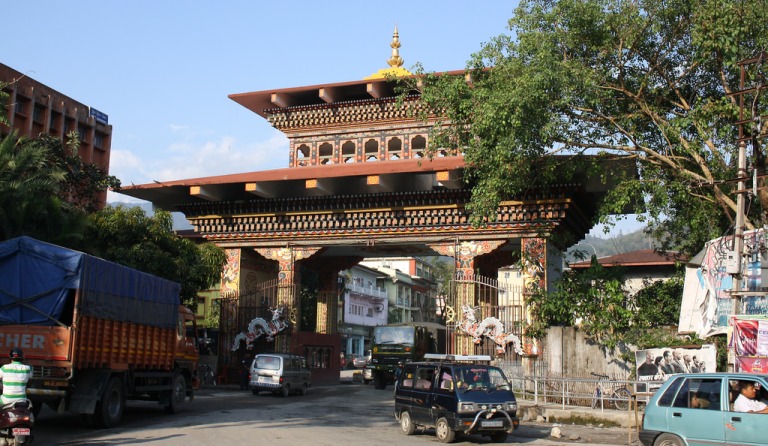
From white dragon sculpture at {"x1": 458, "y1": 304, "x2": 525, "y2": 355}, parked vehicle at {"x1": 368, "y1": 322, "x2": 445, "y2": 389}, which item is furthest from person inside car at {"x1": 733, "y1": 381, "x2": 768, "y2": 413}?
parked vehicle at {"x1": 368, "y1": 322, "x2": 445, "y2": 389}

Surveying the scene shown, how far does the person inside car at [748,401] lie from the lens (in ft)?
34.7

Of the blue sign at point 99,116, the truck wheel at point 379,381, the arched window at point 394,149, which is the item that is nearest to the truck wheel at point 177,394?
the arched window at point 394,149

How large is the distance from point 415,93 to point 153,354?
50.6 feet

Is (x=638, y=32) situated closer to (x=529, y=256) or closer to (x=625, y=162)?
(x=625, y=162)

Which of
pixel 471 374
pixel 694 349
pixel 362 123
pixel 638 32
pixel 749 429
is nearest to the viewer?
pixel 749 429

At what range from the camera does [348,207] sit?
1075 inches

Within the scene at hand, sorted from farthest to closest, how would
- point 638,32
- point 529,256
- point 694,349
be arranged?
point 529,256
point 638,32
point 694,349

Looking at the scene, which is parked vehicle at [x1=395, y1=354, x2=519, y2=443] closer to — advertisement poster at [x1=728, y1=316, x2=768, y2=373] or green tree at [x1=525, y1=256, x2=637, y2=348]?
advertisement poster at [x1=728, y1=316, x2=768, y2=373]

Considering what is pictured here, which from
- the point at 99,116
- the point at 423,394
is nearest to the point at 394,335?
the point at 423,394

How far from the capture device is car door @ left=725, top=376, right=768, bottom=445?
10.4m

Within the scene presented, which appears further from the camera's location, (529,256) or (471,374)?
(529,256)

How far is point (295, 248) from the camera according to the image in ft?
93.2

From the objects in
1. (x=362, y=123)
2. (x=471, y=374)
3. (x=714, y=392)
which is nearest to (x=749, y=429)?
(x=714, y=392)

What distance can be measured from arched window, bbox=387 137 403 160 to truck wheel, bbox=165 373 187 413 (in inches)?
519
